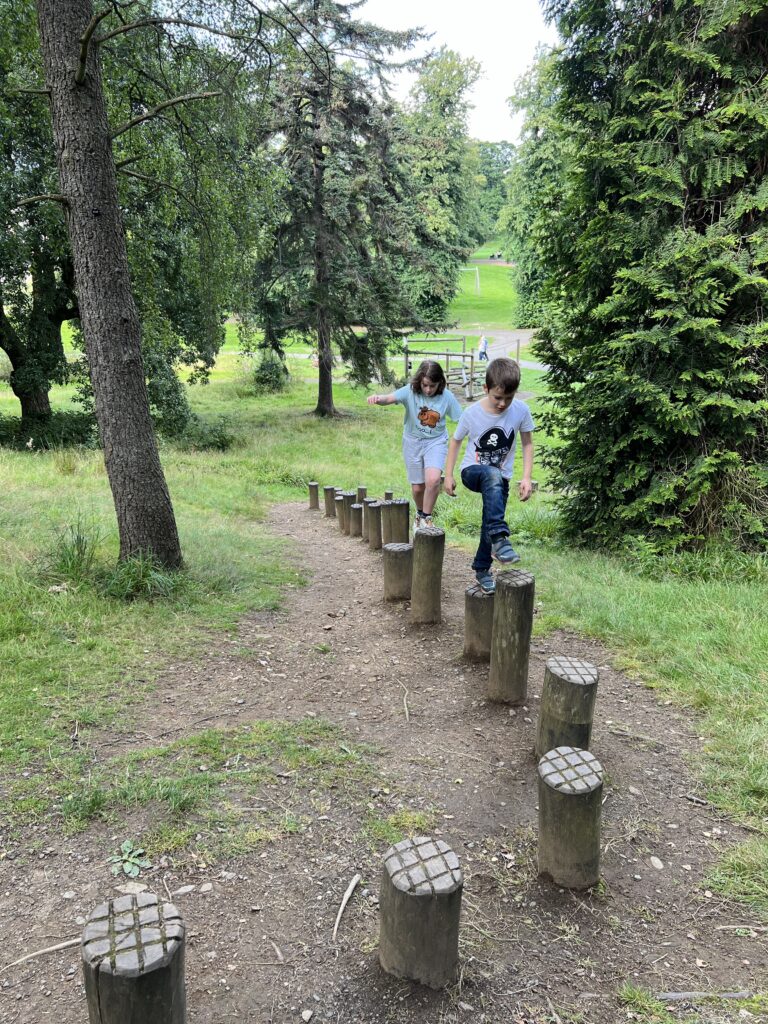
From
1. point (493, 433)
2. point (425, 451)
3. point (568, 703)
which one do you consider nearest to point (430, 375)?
point (425, 451)

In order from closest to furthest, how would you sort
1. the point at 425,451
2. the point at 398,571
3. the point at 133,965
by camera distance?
the point at 133,965 < the point at 398,571 < the point at 425,451

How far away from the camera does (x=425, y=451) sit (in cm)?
614

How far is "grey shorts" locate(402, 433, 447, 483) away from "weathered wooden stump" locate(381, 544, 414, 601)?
36.5 inches

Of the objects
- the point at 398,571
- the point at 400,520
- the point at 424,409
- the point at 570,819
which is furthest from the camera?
the point at 400,520

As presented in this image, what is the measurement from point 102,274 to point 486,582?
3.71 meters

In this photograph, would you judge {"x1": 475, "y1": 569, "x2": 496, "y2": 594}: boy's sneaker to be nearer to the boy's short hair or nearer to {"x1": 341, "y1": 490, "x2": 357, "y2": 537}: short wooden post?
the boy's short hair

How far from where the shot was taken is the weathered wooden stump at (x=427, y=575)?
490 centimetres

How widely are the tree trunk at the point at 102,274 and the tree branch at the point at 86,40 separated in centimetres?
7

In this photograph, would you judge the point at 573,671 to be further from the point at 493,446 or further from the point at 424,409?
the point at 424,409

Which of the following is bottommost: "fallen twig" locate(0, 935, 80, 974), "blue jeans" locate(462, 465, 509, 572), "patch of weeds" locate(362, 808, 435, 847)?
"patch of weeds" locate(362, 808, 435, 847)

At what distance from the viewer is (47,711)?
11.8 feet

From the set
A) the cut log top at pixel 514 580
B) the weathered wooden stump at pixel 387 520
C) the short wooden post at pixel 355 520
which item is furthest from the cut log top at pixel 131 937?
the short wooden post at pixel 355 520

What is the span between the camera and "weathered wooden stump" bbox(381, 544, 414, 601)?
18.0 feet

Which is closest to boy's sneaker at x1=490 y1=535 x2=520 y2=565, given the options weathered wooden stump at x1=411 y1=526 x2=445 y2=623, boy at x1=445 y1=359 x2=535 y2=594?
boy at x1=445 y1=359 x2=535 y2=594
